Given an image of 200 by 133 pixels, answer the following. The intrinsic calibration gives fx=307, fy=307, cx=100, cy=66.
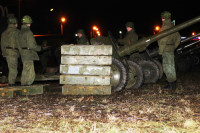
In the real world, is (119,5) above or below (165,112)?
above

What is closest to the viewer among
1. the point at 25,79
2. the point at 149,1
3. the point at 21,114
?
the point at 21,114

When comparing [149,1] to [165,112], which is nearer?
[165,112]

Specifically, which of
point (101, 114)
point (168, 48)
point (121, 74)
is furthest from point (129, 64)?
point (101, 114)

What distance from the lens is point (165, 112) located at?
5.43m

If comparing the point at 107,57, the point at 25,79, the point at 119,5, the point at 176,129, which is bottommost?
the point at 176,129

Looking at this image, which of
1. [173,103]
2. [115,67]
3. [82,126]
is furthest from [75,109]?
[115,67]

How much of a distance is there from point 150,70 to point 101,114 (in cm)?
548

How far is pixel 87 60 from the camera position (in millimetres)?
7801

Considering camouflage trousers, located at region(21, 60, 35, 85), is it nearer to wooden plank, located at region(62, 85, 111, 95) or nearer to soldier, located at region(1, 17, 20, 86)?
soldier, located at region(1, 17, 20, 86)

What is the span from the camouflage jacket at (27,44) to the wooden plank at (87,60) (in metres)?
0.88

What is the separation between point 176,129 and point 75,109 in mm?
2237

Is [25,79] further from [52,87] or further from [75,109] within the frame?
[75,109]

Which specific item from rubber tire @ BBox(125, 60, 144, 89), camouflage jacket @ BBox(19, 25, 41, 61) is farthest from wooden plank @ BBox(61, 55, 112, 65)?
rubber tire @ BBox(125, 60, 144, 89)

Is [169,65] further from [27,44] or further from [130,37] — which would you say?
[27,44]
